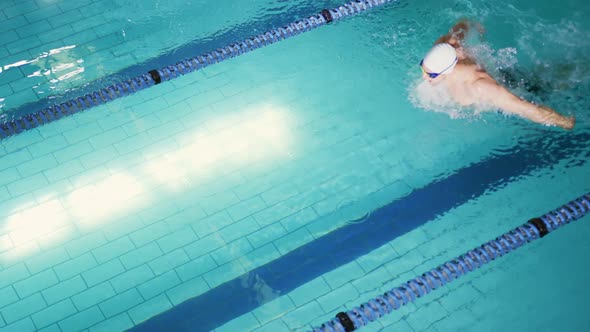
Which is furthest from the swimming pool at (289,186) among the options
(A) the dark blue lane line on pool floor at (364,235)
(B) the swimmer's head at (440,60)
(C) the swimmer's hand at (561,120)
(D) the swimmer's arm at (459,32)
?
(B) the swimmer's head at (440,60)

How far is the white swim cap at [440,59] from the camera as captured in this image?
13.3ft

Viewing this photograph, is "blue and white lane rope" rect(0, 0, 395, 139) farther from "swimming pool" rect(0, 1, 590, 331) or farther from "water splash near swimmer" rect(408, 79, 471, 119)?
"water splash near swimmer" rect(408, 79, 471, 119)

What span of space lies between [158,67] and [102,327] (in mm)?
2441

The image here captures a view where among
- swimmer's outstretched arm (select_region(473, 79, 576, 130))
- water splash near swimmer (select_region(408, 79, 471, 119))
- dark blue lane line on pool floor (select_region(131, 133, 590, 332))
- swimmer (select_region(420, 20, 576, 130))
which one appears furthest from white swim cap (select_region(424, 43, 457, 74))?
dark blue lane line on pool floor (select_region(131, 133, 590, 332))

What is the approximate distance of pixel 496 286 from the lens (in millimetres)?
3965

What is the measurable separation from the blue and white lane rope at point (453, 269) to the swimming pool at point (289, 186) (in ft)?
1.09

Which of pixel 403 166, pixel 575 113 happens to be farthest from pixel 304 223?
pixel 575 113

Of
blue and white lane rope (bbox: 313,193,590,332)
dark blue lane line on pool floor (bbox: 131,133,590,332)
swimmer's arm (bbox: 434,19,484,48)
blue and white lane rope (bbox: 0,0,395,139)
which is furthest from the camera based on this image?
swimmer's arm (bbox: 434,19,484,48)

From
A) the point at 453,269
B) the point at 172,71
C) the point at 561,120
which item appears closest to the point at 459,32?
the point at 561,120

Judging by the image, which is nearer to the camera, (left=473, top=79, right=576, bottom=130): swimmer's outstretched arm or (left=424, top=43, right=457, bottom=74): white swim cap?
(left=424, top=43, right=457, bottom=74): white swim cap

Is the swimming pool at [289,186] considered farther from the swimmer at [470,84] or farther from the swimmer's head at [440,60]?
the swimmer's head at [440,60]

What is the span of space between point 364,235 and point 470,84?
1481mm

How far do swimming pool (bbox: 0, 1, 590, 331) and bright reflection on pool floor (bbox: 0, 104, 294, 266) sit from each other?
0.04 feet

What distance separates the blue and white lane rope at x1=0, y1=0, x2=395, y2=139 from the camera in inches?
173
